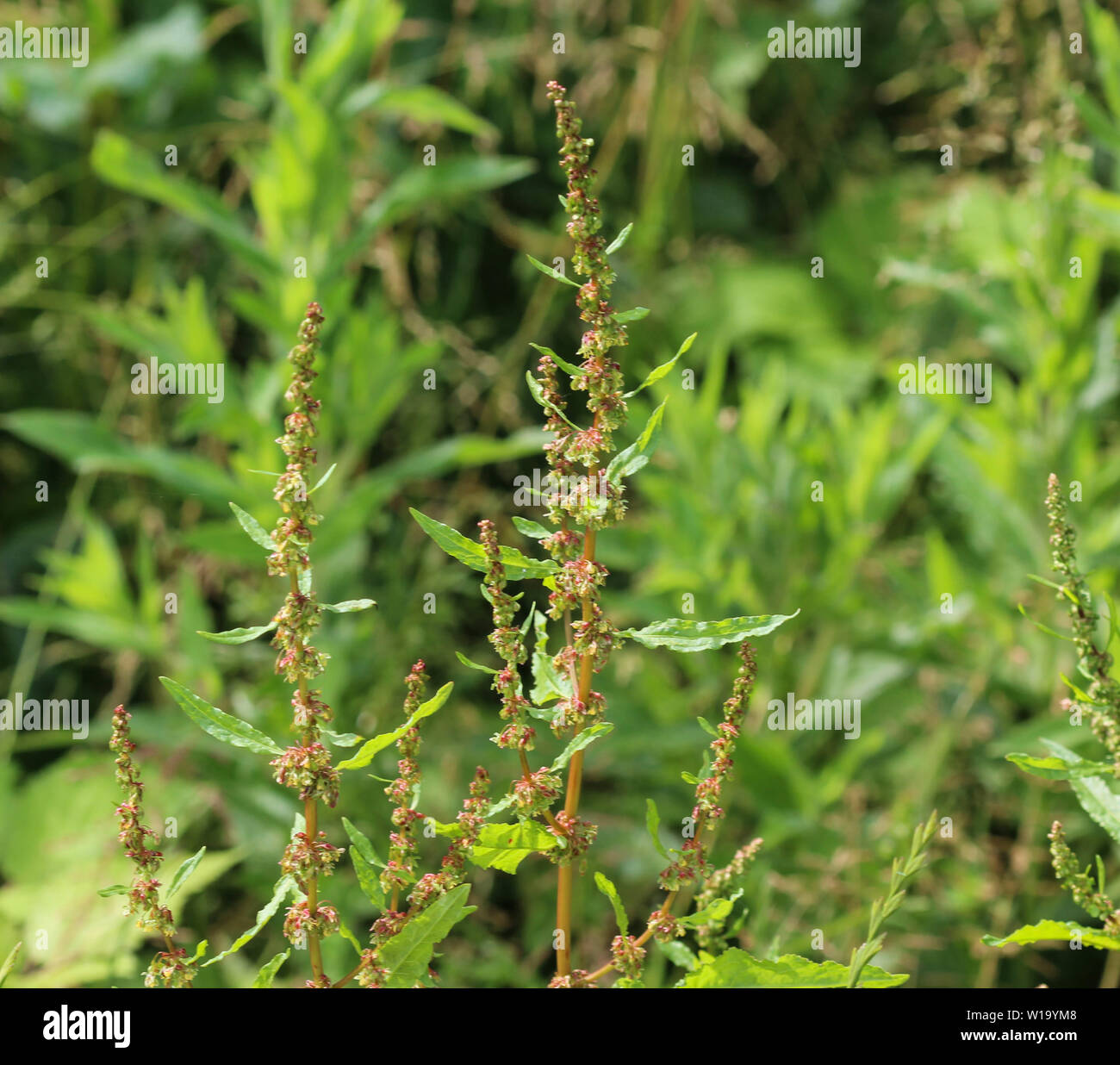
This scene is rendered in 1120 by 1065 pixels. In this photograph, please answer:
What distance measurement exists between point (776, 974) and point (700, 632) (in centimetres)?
27

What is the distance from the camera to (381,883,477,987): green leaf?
905 millimetres

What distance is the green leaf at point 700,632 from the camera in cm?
88

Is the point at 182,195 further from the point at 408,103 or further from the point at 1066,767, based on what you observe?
the point at 1066,767

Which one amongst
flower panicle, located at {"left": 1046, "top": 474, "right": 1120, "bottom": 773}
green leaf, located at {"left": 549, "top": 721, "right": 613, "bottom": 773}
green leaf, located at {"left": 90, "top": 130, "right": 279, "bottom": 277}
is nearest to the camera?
green leaf, located at {"left": 549, "top": 721, "right": 613, "bottom": 773}

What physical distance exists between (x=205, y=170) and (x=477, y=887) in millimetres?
1805

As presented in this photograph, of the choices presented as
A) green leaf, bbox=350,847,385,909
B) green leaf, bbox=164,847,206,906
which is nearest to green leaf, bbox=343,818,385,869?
green leaf, bbox=350,847,385,909

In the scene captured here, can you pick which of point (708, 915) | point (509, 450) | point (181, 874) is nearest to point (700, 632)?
point (708, 915)

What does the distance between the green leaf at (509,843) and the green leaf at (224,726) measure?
6.6 inches

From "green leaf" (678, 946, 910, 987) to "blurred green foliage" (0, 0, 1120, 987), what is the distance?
695mm

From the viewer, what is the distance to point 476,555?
896mm

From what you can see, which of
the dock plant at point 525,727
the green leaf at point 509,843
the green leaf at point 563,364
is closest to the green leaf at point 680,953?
the dock plant at point 525,727

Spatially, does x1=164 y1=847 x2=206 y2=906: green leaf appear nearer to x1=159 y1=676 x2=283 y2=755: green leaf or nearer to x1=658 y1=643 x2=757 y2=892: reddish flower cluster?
x1=159 y1=676 x2=283 y2=755: green leaf
